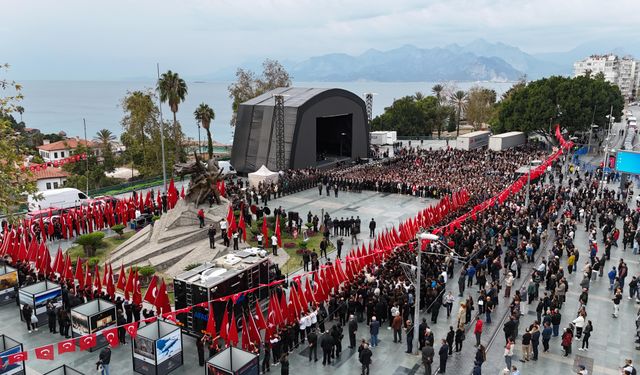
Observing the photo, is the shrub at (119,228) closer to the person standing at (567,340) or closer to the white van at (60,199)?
the white van at (60,199)

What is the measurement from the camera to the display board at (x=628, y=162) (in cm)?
3794

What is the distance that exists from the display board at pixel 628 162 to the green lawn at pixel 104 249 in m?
35.5

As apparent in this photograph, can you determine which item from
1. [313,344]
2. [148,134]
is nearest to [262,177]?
[148,134]

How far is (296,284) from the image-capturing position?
18531mm

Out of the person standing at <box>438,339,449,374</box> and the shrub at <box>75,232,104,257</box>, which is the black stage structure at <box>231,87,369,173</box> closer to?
the shrub at <box>75,232,104,257</box>

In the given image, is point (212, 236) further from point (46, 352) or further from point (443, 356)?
point (443, 356)

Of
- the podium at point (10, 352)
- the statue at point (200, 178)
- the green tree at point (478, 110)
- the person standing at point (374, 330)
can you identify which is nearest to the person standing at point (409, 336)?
the person standing at point (374, 330)

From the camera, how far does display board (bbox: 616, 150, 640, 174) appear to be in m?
37.9

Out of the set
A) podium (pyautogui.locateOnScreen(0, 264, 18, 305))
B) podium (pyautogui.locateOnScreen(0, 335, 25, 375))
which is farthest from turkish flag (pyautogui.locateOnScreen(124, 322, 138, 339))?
podium (pyautogui.locateOnScreen(0, 264, 18, 305))

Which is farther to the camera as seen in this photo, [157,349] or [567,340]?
[567,340]

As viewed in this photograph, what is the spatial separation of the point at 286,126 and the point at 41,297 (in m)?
32.1

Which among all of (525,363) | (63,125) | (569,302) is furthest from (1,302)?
(63,125)

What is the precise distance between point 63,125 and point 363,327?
Answer: 657 feet

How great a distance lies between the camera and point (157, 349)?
15.1 m
